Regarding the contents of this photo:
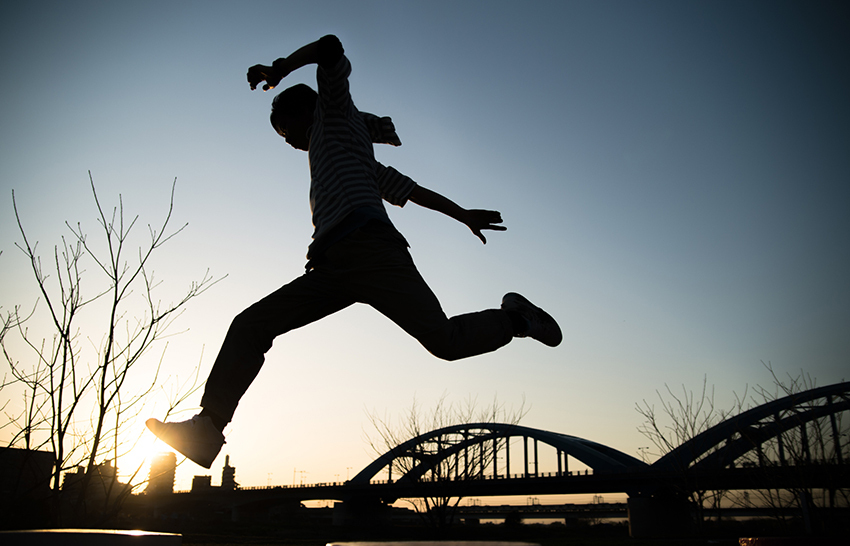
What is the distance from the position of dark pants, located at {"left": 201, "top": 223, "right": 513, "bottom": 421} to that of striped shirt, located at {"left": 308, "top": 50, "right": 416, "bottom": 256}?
12 centimetres

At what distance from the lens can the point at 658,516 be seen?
29938 mm

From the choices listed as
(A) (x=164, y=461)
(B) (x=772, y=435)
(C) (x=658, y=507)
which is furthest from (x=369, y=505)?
(A) (x=164, y=461)

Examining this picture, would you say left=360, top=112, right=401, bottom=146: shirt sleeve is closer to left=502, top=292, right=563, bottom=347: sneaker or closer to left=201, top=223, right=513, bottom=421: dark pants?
left=201, top=223, right=513, bottom=421: dark pants

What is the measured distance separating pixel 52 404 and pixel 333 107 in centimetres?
231

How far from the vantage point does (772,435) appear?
9.27m

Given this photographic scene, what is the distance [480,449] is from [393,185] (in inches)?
601

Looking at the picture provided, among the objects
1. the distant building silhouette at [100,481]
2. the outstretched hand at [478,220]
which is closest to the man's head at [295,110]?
the outstretched hand at [478,220]

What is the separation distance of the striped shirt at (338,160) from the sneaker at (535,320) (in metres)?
0.74

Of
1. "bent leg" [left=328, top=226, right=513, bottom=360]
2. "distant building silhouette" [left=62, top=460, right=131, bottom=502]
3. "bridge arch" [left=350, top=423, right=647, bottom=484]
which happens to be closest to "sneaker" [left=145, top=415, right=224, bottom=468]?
"bent leg" [left=328, top=226, right=513, bottom=360]

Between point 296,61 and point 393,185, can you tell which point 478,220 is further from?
point 296,61

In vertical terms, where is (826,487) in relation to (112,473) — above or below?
below

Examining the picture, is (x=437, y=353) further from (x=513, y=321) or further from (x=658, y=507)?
(x=658, y=507)

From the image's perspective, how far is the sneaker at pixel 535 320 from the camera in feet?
8.07

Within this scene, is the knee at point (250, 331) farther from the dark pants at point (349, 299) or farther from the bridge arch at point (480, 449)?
the bridge arch at point (480, 449)
